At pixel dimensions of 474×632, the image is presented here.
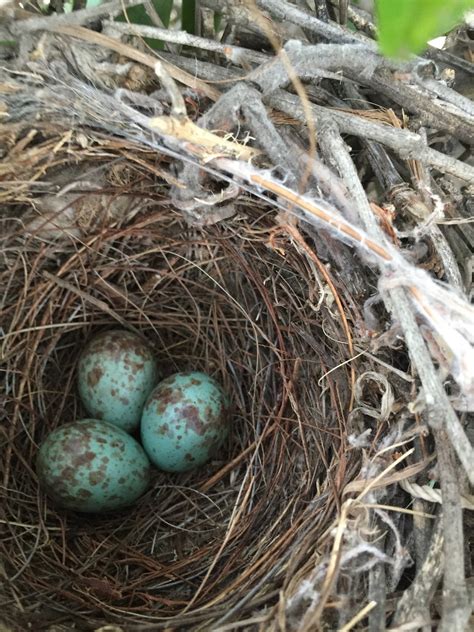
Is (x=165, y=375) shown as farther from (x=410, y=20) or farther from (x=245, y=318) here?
(x=410, y=20)

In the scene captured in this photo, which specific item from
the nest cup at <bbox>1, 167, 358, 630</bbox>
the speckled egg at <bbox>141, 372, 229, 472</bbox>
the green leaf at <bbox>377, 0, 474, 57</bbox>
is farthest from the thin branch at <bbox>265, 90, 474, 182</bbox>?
the green leaf at <bbox>377, 0, 474, 57</bbox>

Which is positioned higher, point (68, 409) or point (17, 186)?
point (17, 186)

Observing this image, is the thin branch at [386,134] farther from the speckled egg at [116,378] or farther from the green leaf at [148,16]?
the speckled egg at [116,378]

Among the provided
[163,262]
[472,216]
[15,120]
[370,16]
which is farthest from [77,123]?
[472,216]

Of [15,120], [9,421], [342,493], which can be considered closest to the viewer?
[342,493]

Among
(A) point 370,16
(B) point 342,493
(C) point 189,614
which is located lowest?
(C) point 189,614

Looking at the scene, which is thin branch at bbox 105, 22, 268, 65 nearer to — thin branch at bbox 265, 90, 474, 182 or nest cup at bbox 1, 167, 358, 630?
thin branch at bbox 265, 90, 474, 182

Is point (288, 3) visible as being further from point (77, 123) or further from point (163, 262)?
point (163, 262)

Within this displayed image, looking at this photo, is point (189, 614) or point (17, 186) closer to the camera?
point (189, 614)
